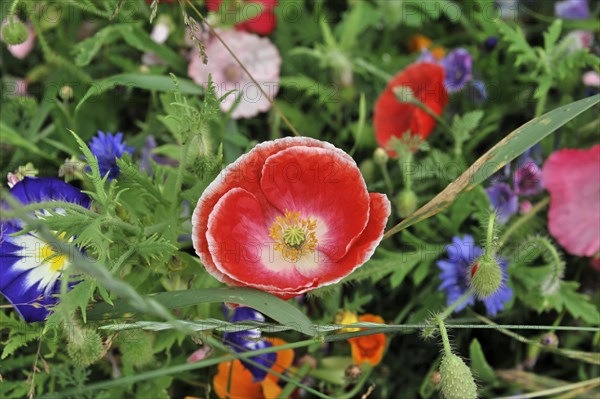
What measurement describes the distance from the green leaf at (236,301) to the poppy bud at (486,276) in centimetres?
25

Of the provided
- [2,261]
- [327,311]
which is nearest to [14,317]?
[2,261]

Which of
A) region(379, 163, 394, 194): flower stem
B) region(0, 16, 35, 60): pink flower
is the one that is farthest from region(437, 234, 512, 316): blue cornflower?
region(0, 16, 35, 60): pink flower

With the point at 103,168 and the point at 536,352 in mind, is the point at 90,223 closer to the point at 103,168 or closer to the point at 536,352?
the point at 103,168

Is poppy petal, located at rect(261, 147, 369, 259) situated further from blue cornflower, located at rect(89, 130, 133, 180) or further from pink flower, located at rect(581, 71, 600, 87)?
pink flower, located at rect(581, 71, 600, 87)

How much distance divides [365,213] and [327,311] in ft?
1.29

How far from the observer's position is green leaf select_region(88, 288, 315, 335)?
0.98m

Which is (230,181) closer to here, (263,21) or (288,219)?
(288,219)

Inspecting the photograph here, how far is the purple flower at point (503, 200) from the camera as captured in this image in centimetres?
136

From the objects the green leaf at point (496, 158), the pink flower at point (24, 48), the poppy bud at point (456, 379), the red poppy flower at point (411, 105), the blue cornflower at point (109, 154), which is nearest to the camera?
the poppy bud at point (456, 379)

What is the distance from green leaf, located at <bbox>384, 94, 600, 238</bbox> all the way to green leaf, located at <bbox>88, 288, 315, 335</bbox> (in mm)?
192

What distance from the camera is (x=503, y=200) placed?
1.38 m

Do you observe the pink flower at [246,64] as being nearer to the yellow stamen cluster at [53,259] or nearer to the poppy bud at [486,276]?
the yellow stamen cluster at [53,259]

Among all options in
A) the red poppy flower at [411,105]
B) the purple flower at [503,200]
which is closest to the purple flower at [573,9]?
the red poppy flower at [411,105]

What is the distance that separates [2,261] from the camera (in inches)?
42.5
